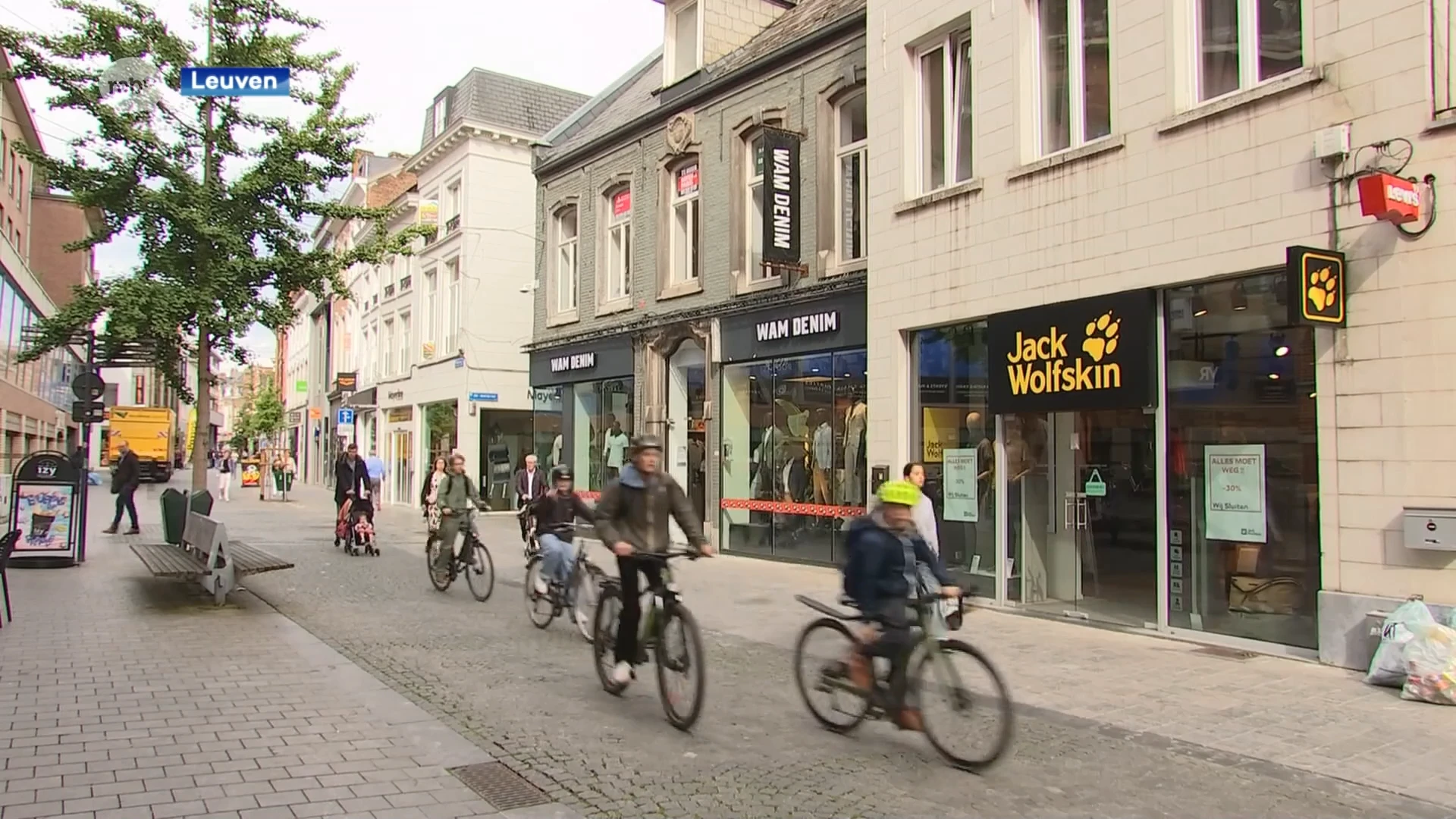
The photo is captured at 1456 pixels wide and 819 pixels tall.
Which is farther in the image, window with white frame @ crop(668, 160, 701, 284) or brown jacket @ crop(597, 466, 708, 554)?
window with white frame @ crop(668, 160, 701, 284)

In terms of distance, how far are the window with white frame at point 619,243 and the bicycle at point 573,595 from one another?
10498 mm

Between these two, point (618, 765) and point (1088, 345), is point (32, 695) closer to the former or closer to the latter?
point (618, 765)

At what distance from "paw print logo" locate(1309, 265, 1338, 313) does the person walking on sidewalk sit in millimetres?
19323

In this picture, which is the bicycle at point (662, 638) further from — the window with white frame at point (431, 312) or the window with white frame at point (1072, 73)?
the window with white frame at point (431, 312)

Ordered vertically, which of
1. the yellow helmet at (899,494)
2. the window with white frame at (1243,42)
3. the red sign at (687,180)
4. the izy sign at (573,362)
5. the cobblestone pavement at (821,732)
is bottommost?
the cobblestone pavement at (821,732)

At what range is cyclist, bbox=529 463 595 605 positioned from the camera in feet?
29.9

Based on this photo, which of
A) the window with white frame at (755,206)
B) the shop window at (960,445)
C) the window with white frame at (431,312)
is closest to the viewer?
the shop window at (960,445)

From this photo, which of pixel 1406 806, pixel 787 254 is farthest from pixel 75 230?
pixel 1406 806

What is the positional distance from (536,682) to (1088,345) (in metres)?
6.15

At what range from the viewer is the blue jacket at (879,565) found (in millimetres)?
5191

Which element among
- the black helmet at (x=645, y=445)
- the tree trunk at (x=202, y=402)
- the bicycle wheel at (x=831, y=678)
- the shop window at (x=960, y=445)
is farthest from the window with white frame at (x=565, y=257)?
the bicycle wheel at (x=831, y=678)

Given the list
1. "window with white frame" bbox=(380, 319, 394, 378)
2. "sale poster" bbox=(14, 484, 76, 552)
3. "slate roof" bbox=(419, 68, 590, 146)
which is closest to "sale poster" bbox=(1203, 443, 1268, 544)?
"sale poster" bbox=(14, 484, 76, 552)

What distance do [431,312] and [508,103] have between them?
7041 mm

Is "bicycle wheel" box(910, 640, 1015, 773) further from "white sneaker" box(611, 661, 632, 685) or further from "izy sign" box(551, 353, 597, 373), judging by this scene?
"izy sign" box(551, 353, 597, 373)
